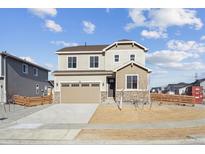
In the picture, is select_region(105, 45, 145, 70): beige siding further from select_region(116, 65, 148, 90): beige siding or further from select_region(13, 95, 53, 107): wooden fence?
select_region(13, 95, 53, 107): wooden fence

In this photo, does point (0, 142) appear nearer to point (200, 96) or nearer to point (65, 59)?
point (65, 59)

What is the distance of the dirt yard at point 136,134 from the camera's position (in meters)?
11.4

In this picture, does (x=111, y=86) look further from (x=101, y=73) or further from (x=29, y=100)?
(x=29, y=100)

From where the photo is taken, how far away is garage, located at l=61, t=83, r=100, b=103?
101 feet

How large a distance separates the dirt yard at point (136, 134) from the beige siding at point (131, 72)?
15.7 m

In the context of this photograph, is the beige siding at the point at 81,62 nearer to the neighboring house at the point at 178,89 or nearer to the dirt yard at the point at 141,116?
the dirt yard at the point at 141,116

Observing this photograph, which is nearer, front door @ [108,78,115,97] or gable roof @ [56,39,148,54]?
front door @ [108,78,115,97]

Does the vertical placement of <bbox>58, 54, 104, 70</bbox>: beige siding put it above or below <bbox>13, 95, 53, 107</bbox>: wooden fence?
above

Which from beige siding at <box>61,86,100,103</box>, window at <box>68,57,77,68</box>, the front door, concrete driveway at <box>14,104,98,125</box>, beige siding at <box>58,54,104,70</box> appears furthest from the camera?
window at <box>68,57,77,68</box>

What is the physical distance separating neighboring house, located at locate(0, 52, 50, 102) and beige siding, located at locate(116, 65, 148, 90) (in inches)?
487

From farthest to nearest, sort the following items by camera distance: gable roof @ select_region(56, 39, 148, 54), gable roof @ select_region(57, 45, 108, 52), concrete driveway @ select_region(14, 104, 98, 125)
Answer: gable roof @ select_region(57, 45, 108, 52) < gable roof @ select_region(56, 39, 148, 54) < concrete driveway @ select_region(14, 104, 98, 125)

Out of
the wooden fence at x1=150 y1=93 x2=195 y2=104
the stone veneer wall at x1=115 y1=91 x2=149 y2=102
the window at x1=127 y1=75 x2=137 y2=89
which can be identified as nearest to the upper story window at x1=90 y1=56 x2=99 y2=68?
the window at x1=127 y1=75 x2=137 y2=89
